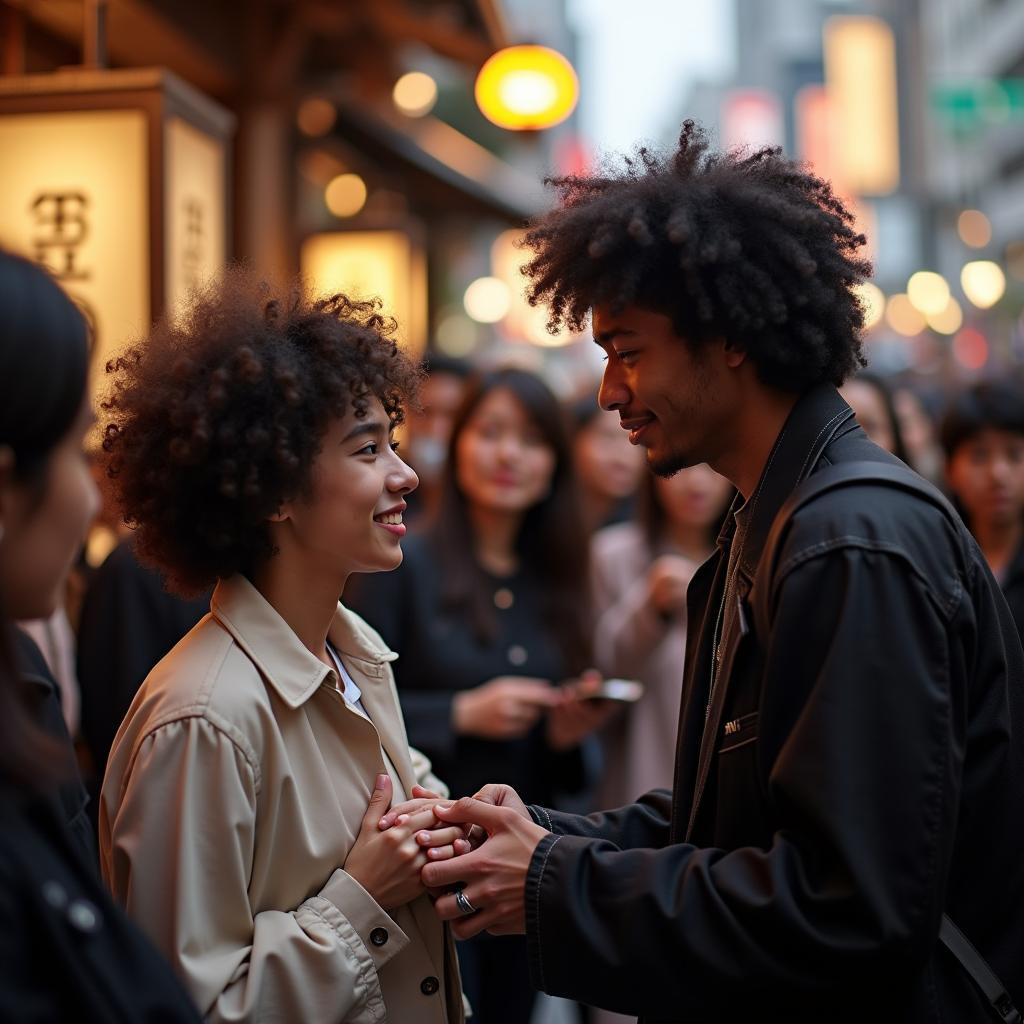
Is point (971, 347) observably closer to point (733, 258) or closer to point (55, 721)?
point (733, 258)

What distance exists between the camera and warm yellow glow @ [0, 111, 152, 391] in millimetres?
4242

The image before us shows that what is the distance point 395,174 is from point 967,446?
9350 millimetres

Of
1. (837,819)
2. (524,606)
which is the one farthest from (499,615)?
(837,819)

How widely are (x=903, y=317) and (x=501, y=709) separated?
166 feet

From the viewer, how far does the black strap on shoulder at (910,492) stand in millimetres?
2049

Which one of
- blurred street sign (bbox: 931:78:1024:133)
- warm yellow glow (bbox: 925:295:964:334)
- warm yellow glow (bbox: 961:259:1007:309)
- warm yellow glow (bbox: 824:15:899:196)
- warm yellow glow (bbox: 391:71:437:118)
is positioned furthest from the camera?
warm yellow glow (bbox: 925:295:964:334)

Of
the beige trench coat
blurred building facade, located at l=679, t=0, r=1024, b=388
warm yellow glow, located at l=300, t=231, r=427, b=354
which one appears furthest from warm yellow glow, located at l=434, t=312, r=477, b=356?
the beige trench coat

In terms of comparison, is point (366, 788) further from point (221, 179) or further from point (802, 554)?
point (221, 179)

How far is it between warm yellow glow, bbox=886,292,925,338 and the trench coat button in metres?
49.9

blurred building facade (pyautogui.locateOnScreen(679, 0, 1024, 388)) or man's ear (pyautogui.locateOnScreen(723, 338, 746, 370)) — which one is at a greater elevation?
blurred building facade (pyautogui.locateOnScreen(679, 0, 1024, 388))

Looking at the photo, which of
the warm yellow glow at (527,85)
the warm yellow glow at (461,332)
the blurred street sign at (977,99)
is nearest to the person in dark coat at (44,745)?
the warm yellow glow at (527,85)

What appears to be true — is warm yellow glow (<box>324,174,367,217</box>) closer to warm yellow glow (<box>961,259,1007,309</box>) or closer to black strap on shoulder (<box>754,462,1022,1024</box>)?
black strap on shoulder (<box>754,462,1022,1024</box>)

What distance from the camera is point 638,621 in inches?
182

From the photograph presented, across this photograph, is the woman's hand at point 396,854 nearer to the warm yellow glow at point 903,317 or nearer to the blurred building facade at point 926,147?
the blurred building facade at point 926,147
